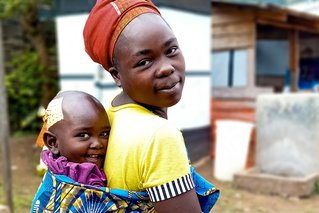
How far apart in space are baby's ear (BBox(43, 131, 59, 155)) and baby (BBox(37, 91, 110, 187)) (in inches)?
0.5

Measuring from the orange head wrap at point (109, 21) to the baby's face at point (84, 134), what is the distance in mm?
172

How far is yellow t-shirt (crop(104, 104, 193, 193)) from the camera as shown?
1.21 m

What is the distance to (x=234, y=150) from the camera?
6617mm

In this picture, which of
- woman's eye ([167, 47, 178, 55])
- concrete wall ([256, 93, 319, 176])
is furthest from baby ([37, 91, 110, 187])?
concrete wall ([256, 93, 319, 176])

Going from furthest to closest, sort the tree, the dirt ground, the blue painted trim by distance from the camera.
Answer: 1. the tree
2. the blue painted trim
3. the dirt ground

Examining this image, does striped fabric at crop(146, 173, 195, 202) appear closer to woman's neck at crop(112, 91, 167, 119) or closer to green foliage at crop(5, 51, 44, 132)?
woman's neck at crop(112, 91, 167, 119)

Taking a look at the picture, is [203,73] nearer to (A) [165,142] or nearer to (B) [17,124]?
(B) [17,124]

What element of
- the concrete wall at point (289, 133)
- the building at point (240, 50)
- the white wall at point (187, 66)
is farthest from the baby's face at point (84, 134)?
the building at point (240, 50)

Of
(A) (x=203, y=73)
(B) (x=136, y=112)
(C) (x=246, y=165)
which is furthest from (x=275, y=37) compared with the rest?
(B) (x=136, y=112)

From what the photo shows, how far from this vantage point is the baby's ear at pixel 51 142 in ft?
4.64

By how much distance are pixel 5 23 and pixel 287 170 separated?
6.45 m

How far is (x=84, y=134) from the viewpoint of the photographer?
136cm

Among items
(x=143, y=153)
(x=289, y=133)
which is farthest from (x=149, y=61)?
(x=289, y=133)

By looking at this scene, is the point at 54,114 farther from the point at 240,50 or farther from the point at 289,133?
the point at 240,50
